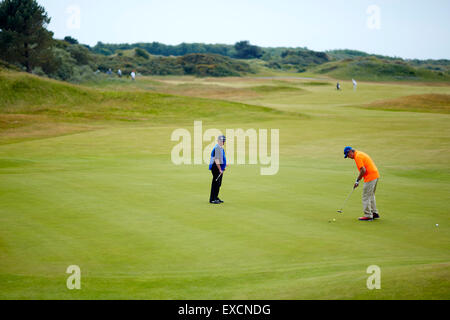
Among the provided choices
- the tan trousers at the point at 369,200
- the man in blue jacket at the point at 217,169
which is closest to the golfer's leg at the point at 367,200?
the tan trousers at the point at 369,200

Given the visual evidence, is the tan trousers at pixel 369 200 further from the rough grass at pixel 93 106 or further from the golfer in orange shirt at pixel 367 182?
the rough grass at pixel 93 106

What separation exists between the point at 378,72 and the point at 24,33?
93523 millimetres

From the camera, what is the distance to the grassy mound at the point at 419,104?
197 feet

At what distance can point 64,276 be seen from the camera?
31.2ft

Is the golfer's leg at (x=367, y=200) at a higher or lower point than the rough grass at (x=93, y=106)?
lower

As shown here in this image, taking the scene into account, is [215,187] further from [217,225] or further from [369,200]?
[369,200]

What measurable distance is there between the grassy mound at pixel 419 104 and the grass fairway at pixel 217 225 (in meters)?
25.0

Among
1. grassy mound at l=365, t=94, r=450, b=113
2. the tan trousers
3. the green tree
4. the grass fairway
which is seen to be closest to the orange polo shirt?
the tan trousers

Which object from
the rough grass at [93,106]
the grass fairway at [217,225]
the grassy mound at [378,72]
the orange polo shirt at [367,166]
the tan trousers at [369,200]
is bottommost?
the grass fairway at [217,225]

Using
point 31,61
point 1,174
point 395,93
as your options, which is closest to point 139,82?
point 31,61

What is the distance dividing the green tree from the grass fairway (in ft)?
155

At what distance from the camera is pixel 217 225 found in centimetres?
1336
